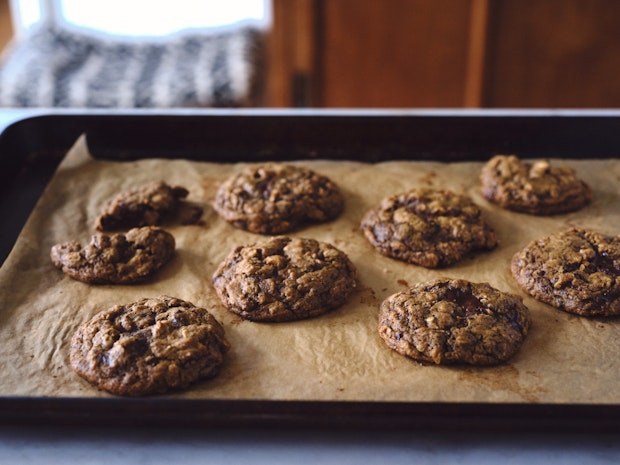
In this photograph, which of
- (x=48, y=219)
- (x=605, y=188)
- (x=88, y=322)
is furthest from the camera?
(x=605, y=188)

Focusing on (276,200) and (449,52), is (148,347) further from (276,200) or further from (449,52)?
(449,52)

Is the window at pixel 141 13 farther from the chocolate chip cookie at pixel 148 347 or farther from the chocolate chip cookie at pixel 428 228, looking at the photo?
the chocolate chip cookie at pixel 148 347

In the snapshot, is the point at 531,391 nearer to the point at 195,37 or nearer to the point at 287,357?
the point at 287,357

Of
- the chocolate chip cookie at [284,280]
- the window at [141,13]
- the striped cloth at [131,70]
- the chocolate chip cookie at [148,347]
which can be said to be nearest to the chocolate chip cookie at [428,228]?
the chocolate chip cookie at [284,280]

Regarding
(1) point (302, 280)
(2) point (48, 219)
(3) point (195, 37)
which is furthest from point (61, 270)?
(3) point (195, 37)

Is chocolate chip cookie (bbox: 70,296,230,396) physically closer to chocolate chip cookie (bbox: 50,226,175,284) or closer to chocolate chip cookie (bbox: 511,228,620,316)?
chocolate chip cookie (bbox: 50,226,175,284)

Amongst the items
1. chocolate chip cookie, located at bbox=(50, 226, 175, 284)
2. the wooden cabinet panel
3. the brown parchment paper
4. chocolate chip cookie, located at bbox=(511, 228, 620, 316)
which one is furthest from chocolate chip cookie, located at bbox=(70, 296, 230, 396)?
the wooden cabinet panel
